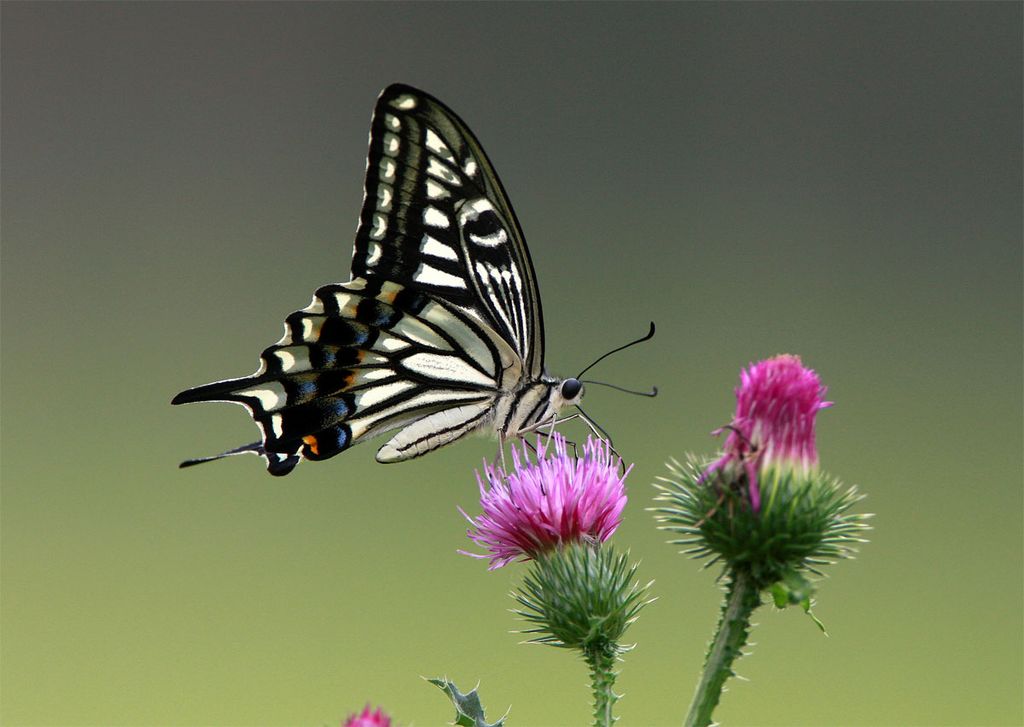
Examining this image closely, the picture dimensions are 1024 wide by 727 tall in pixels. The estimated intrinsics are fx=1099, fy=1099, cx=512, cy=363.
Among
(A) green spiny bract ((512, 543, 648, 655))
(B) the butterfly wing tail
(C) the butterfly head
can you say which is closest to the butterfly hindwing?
(B) the butterfly wing tail

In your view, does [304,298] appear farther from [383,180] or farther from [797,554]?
[797,554]

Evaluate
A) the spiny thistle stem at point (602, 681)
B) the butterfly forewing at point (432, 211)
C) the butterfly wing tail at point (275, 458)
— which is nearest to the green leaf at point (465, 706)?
the spiny thistle stem at point (602, 681)

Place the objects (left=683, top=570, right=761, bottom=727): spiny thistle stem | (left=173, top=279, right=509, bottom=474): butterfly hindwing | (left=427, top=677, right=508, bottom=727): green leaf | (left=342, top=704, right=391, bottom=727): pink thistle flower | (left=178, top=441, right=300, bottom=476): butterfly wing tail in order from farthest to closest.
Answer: (left=173, top=279, right=509, bottom=474): butterfly hindwing, (left=178, top=441, right=300, bottom=476): butterfly wing tail, (left=427, top=677, right=508, bottom=727): green leaf, (left=683, top=570, right=761, bottom=727): spiny thistle stem, (left=342, top=704, right=391, bottom=727): pink thistle flower

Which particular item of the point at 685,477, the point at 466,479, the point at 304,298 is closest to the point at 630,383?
the point at 466,479

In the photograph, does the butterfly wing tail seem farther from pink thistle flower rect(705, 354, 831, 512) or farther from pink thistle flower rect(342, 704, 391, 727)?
pink thistle flower rect(342, 704, 391, 727)

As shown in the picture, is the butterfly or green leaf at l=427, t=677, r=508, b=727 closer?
green leaf at l=427, t=677, r=508, b=727

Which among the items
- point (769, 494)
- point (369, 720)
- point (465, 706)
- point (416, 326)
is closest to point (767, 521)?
point (769, 494)

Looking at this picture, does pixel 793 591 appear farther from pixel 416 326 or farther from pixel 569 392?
pixel 416 326
